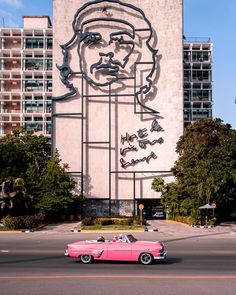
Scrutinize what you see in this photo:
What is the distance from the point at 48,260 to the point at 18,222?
24275 mm

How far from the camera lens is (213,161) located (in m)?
49.0

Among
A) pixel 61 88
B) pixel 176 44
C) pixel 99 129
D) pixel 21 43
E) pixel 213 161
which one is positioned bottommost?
pixel 213 161

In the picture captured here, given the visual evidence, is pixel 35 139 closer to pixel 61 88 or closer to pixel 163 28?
pixel 61 88

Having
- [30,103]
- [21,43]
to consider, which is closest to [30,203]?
[30,103]

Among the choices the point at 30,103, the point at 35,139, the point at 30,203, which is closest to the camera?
the point at 30,203

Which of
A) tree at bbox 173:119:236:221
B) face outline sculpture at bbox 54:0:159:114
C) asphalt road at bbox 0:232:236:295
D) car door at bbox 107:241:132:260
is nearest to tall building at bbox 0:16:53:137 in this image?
face outline sculpture at bbox 54:0:159:114

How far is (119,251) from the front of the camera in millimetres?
18891

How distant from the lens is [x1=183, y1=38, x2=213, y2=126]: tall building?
10812cm

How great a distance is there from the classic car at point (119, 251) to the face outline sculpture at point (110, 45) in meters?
46.8

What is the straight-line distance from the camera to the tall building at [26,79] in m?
104

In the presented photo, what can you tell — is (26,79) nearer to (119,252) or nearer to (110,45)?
(110,45)
